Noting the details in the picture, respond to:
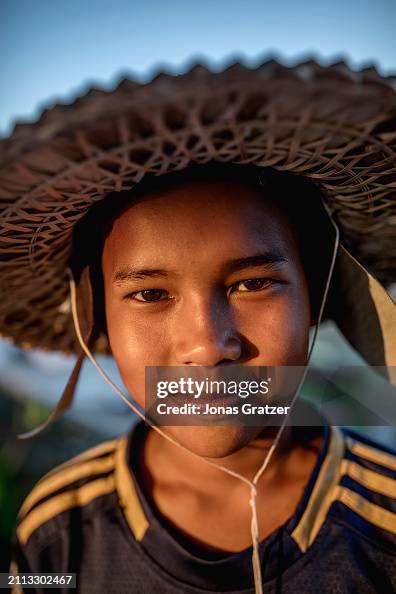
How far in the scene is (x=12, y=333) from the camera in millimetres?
1414

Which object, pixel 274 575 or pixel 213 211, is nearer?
pixel 213 211

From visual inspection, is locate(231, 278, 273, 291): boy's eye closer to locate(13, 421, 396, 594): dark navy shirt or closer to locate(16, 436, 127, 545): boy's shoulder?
locate(13, 421, 396, 594): dark navy shirt

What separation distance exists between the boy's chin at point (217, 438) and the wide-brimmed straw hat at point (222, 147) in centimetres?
38

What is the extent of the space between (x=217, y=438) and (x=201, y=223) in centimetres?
43

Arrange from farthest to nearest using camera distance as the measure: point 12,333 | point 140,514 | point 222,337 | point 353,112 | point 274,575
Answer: point 12,333
point 140,514
point 274,575
point 222,337
point 353,112

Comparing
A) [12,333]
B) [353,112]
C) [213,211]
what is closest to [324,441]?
[213,211]

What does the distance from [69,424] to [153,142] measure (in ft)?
7.37

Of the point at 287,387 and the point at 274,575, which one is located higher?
the point at 287,387

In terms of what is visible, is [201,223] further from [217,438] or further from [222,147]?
[217,438]

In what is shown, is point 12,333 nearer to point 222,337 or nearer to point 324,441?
point 222,337

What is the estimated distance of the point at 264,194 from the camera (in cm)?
95

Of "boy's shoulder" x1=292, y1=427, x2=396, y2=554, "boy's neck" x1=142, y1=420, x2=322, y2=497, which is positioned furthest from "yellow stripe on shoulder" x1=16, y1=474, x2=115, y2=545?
"boy's shoulder" x1=292, y1=427, x2=396, y2=554

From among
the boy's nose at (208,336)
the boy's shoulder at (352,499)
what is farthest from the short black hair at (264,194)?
the boy's shoulder at (352,499)

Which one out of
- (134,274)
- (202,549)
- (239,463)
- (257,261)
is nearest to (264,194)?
(257,261)
